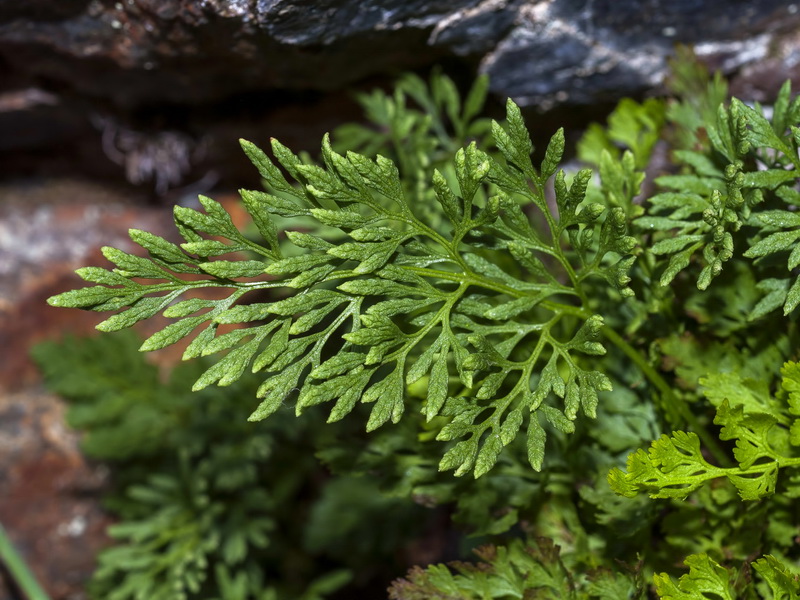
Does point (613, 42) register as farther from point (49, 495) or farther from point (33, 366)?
point (49, 495)

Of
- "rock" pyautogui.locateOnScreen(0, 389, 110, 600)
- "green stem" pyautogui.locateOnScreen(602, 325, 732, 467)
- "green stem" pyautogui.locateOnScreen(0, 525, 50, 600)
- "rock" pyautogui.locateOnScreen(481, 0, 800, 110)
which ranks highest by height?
"rock" pyautogui.locateOnScreen(481, 0, 800, 110)

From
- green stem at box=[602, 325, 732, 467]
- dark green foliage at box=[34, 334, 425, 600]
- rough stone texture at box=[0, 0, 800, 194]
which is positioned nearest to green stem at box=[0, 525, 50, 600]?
dark green foliage at box=[34, 334, 425, 600]

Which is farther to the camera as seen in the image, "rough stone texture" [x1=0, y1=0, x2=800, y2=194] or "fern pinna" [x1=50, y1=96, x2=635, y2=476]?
"rough stone texture" [x1=0, y1=0, x2=800, y2=194]

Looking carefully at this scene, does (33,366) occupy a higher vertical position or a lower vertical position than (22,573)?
higher

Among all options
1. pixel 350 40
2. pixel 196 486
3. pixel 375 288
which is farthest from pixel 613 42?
pixel 196 486

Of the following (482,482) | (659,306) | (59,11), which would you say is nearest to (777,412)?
(659,306)

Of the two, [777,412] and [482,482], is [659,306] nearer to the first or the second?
[777,412]

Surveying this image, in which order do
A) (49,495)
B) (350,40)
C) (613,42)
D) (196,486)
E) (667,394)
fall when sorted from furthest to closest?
1. (49,495)
2. (196,486)
3. (613,42)
4. (350,40)
5. (667,394)

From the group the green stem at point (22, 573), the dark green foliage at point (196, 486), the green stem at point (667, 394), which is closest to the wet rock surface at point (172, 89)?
the dark green foliage at point (196, 486)

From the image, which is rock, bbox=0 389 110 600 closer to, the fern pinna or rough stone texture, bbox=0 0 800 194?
rough stone texture, bbox=0 0 800 194

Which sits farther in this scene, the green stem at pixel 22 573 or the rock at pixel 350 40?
the green stem at pixel 22 573

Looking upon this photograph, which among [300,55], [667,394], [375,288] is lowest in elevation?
[667,394]

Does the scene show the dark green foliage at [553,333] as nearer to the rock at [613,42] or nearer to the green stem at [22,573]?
the rock at [613,42]
